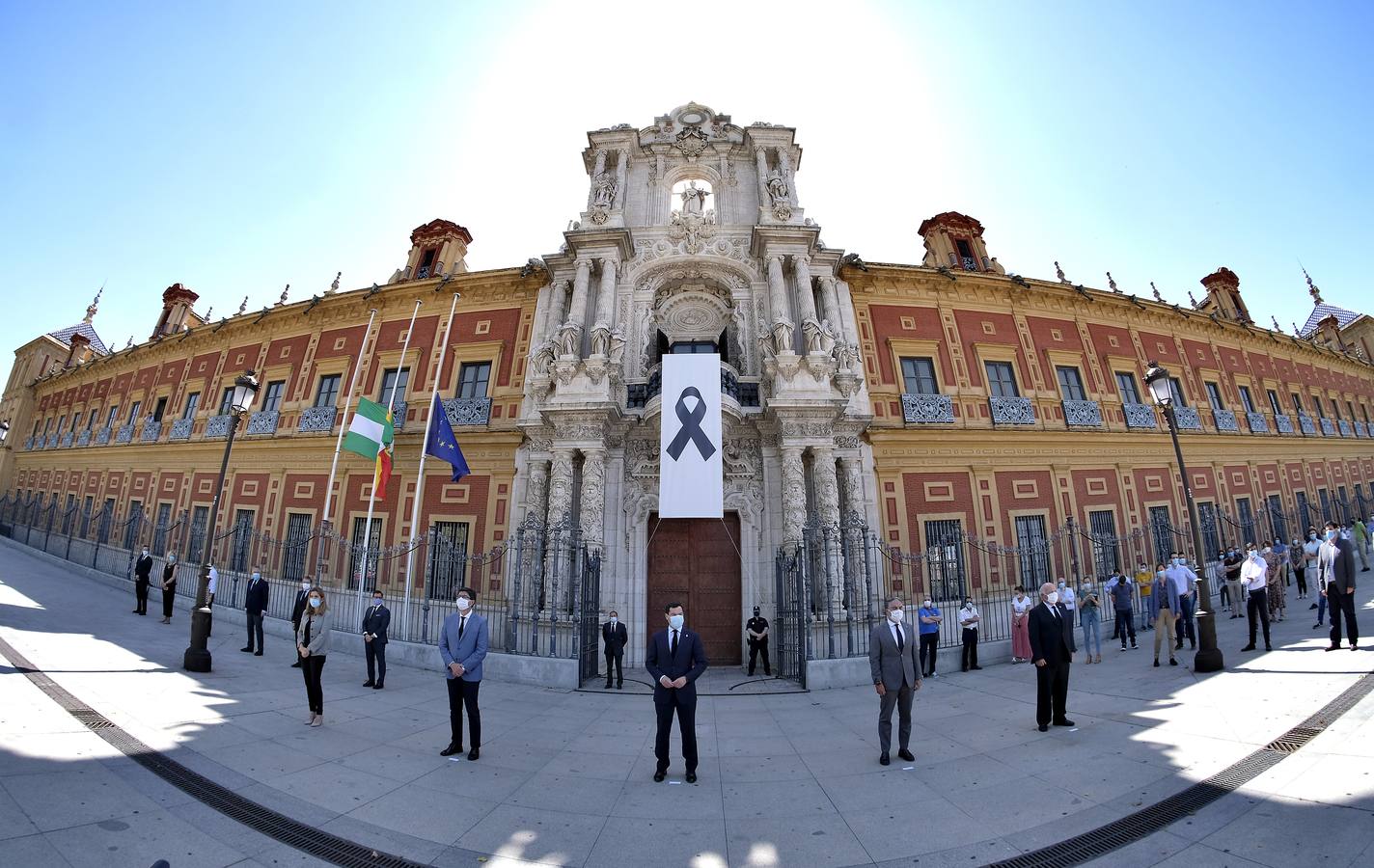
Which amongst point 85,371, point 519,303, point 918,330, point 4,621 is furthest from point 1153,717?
point 85,371

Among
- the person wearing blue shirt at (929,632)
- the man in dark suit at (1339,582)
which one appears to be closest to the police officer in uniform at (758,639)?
the person wearing blue shirt at (929,632)

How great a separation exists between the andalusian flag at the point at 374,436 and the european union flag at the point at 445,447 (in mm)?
1307

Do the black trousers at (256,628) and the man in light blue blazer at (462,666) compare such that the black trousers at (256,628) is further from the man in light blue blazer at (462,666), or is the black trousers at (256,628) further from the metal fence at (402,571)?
the man in light blue blazer at (462,666)

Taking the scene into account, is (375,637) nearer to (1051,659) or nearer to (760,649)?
(760,649)

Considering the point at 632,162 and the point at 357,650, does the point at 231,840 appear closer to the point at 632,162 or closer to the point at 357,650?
the point at 357,650

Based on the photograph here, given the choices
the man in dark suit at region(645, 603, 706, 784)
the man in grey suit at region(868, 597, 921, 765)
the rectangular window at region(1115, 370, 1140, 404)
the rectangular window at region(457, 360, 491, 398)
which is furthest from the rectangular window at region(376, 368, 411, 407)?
the rectangular window at region(1115, 370, 1140, 404)

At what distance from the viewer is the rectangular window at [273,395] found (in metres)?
19.7

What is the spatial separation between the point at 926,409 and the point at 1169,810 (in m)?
12.6

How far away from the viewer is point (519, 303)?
1745cm

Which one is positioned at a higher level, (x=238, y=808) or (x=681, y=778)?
(x=238, y=808)

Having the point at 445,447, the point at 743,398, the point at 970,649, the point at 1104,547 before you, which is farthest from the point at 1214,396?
the point at 445,447

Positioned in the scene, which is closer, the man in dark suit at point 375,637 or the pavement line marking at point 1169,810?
the pavement line marking at point 1169,810

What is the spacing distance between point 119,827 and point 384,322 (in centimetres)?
1787

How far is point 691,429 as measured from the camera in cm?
1211
